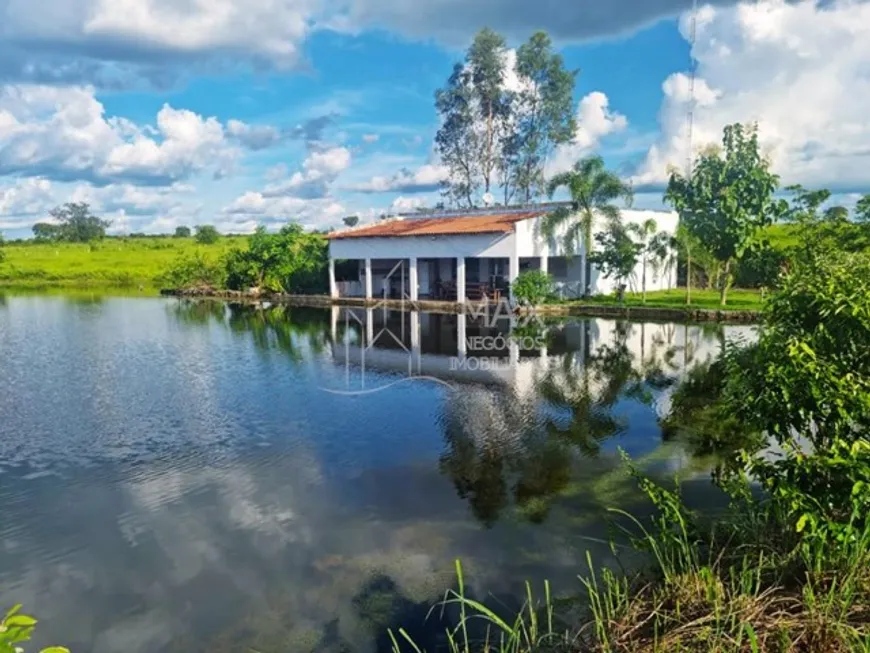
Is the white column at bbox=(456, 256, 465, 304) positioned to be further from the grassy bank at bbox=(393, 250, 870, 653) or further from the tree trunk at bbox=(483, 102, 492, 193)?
the grassy bank at bbox=(393, 250, 870, 653)

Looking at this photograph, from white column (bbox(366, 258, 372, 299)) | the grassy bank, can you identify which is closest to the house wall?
white column (bbox(366, 258, 372, 299))

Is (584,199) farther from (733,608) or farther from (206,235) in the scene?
(206,235)

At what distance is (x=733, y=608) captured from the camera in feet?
15.5

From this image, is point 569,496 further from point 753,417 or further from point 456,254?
point 456,254

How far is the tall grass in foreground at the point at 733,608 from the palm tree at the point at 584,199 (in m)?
25.5

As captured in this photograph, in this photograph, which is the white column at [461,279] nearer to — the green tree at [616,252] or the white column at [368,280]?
the green tree at [616,252]

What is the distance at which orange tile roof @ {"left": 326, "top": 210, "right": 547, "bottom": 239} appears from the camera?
31219 mm

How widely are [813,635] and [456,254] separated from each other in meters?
28.4

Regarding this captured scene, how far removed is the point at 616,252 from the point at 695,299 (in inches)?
167

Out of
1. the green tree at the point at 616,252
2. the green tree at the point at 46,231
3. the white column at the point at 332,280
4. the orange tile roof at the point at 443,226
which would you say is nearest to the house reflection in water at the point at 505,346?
the green tree at the point at 616,252

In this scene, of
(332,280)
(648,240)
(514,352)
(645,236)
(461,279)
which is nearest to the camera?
(514,352)

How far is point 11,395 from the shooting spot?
49.9 feet

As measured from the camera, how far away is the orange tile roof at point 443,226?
31219 millimetres

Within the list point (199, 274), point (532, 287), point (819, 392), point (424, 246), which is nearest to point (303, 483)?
point (819, 392)
